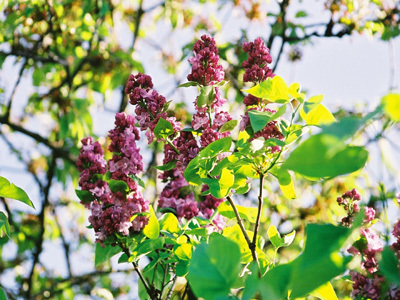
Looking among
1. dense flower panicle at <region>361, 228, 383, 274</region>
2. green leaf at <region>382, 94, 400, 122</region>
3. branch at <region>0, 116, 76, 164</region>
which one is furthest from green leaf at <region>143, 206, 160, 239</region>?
branch at <region>0, 116, 76, 164</region>

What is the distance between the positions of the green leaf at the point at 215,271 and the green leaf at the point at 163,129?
1.65ft

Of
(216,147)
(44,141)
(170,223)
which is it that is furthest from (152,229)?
(44,141)

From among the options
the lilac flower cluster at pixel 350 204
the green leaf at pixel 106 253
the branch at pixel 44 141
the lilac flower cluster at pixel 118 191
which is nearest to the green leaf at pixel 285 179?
the lilac flower cluster at pixel 350 204

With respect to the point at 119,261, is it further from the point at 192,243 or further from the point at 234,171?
the point at 234,171

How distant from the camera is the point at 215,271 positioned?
2.14 ft

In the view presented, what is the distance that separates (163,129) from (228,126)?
153 mm

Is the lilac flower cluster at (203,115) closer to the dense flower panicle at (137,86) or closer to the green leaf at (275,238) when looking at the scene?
the dense flower panicle at (137,86)

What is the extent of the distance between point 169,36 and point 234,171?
3.82m

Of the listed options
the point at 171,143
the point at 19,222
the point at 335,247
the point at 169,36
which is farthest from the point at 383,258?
the point at 169,36

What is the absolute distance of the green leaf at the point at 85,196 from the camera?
126 cm

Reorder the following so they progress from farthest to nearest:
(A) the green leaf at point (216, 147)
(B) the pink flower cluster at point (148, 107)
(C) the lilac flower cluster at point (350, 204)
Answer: (B) the pink flower cluster at point (148, 107) < (C) the lilac flower cluster at point (350, 204) < (A) the green leaf at point (216, 147)

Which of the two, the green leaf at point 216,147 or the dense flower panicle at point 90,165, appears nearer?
the green leaf at point 216,147

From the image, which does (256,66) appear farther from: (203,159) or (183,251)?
(183,251)

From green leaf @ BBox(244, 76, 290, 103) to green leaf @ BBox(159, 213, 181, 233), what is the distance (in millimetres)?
416
